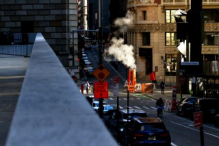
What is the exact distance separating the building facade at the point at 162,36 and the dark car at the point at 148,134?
48.6 metres

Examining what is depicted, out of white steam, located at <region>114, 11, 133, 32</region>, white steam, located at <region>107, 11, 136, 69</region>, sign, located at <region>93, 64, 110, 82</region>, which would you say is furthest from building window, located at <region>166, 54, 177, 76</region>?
sign, located at <region>93, 64, 110, 82</region>

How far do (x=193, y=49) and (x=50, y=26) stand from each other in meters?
19.4

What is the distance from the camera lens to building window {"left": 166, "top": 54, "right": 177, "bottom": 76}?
7281 centimetres

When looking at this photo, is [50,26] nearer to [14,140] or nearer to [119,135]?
[119,135]

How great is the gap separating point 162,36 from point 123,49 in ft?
46.0

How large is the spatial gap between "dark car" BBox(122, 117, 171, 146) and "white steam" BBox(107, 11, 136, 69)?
5296 centimetres

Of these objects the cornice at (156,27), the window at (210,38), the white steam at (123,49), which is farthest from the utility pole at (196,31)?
the white steam at (123,49)

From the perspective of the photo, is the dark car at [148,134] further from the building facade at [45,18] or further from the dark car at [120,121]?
the building facade at [45,18]

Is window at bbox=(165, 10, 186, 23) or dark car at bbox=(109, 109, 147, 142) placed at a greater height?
window at bbox=(165, 10, 186, 23)

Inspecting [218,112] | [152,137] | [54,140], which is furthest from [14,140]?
[218,112]

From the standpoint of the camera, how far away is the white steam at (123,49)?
8044 centimetres

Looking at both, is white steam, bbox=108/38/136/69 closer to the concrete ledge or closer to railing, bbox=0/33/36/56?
railing, bbox=0/33/36/56

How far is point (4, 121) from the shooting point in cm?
602

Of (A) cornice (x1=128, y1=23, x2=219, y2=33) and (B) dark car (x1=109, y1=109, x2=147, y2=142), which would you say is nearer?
(B) dark car (x1=109, y1=109, x2=147, y2=142)
